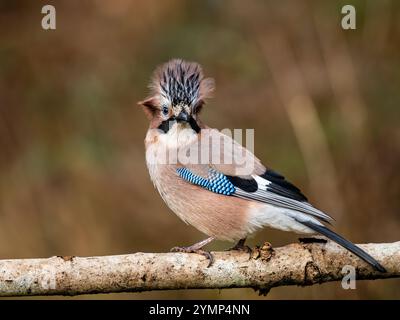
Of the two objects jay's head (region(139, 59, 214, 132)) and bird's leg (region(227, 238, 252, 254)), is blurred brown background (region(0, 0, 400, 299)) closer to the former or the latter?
bird's leg (region(227, 238, 252, 254))

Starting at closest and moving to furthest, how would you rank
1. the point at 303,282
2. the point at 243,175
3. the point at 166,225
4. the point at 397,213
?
the point at 303,282 → the point at 243,175 → the point at 397,213 → the point at 166,225

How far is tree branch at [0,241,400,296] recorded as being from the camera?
577cm

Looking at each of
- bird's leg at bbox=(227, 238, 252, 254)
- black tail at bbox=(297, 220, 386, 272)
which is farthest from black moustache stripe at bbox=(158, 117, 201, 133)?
black tail at bbox=(297, 220, 386, 272)

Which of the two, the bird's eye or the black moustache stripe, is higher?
the bird's eye

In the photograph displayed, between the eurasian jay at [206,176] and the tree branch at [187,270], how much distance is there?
0.32m

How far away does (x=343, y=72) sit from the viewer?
34.9 feet

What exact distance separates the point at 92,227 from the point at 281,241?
8.47 ft

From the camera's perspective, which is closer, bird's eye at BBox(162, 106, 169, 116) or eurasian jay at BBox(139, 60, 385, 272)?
eurasian jay at BBox(139, 60, 385, 272)

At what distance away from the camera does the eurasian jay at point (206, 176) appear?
665 cm

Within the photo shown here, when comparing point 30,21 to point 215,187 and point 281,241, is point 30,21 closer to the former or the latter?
point 281,241

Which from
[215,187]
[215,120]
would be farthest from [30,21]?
[215,187]

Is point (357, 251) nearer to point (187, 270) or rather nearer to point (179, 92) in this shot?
point (187, 270)

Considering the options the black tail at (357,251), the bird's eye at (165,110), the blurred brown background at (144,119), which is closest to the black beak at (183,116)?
the bird's eye at (165,110)

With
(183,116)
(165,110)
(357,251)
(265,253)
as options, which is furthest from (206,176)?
(357,251)
